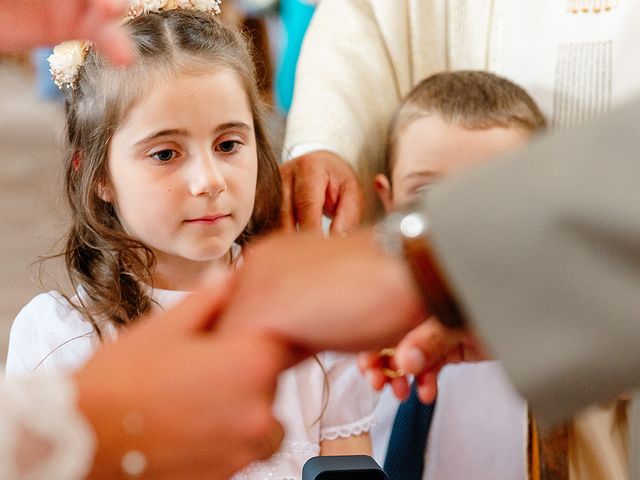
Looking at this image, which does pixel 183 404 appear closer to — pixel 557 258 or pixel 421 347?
pixel 557 258

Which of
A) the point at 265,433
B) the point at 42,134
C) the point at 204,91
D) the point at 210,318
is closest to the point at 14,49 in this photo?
the point at 204,91

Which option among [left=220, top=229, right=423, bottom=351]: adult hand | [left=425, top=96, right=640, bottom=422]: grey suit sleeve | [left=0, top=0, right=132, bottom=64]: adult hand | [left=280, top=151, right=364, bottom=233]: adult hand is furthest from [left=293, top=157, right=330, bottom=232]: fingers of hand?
[left=425, top=96, right=640, bottom=422]: grey suit sleeve

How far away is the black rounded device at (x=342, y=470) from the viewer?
1035mm

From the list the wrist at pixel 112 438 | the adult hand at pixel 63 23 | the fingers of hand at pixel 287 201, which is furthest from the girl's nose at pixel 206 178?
the wrist at pixel 112 438

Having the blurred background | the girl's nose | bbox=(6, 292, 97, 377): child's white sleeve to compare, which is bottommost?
the blurred background

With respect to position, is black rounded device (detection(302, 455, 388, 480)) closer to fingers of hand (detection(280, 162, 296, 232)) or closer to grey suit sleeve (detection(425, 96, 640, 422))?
grey suit sleeve (detection(425, 96, 640, 422))

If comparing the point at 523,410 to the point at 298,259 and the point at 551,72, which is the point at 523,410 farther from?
the point at 298,259

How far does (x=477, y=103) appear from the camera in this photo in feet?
5.66

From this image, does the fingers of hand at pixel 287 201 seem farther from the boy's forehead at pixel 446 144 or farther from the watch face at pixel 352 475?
the watch face at pixel 352 475

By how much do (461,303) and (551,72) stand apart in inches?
41.9

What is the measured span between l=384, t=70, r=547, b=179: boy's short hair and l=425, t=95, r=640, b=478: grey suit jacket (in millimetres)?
976

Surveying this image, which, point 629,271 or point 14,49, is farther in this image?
point 14,49

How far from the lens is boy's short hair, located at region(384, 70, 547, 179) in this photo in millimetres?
1718

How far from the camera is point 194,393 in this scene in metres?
0.79
